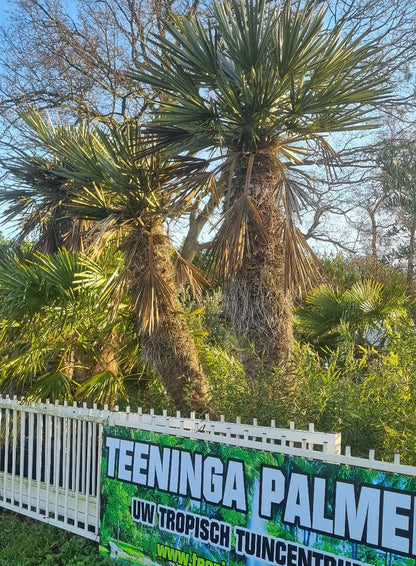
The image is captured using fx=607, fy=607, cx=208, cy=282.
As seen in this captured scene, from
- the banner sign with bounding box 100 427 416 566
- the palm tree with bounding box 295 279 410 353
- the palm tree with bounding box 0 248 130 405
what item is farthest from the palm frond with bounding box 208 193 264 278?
the palm tree with bounding box 295 279 410 353

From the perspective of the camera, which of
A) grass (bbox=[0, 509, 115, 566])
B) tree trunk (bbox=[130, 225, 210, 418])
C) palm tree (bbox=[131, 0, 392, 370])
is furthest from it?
tree trunk (bbox=[130, 225, 210, 418])

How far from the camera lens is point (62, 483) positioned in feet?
20.1

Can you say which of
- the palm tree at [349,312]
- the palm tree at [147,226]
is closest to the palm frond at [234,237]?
the palm tree at [147,226]

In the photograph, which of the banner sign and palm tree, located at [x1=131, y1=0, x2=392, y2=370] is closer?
the banner sign

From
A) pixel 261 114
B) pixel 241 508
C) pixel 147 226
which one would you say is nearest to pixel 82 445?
pixel 241 508

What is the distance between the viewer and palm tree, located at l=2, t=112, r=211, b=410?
708 cm

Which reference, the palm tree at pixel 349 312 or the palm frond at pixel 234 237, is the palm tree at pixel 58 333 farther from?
the palm tree at pixel 349 312

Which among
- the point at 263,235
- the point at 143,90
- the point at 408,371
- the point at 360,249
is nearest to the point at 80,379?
the point at 263,235

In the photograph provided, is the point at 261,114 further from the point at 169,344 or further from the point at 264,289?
the point at 169,344

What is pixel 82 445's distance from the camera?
584 centimetres

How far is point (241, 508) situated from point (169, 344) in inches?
127

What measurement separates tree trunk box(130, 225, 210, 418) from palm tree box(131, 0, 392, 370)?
111cm

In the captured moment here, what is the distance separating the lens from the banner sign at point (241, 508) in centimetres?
358

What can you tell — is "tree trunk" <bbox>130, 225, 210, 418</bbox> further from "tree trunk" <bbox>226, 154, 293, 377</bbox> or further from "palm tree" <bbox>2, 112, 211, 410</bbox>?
"tree trunk" <bbox>226, 154, 293, 377</bbox>
